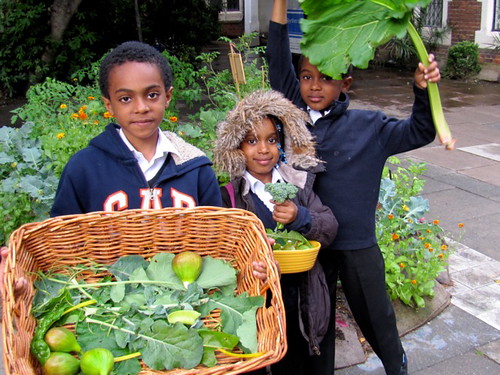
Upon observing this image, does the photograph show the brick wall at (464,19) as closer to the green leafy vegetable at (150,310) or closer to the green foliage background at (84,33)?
the green foliage background at (84,33)

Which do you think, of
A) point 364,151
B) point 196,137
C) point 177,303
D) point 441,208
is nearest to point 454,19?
point 441,208

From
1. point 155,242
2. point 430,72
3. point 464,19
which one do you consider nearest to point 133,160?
point 155,242

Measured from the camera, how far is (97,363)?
60.9 inches

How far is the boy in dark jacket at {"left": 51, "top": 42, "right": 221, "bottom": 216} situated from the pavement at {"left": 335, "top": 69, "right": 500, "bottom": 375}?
66.4 inches

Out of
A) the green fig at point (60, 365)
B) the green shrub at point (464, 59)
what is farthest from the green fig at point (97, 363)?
the green shrub at point (464, 59)

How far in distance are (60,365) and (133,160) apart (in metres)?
0.85

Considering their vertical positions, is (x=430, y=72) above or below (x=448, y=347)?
above

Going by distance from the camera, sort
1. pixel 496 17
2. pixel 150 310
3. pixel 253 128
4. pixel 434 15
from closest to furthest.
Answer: pixel 150 310
pixel 253 128
pixel 496 17
pixel 434 15

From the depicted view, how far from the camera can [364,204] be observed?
259 centimetres

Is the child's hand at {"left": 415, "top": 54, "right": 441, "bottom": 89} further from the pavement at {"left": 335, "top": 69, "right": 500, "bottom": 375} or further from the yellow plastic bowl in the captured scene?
the pavement at {"left": 335, "top": 69, "right": 500, "bottom": 375}

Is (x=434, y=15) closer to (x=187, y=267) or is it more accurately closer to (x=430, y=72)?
(x=430, y=72)

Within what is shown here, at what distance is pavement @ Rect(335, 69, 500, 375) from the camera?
3.29 m

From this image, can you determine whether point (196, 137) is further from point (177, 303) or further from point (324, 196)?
point (177, 303)

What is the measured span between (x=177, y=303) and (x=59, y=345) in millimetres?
387
